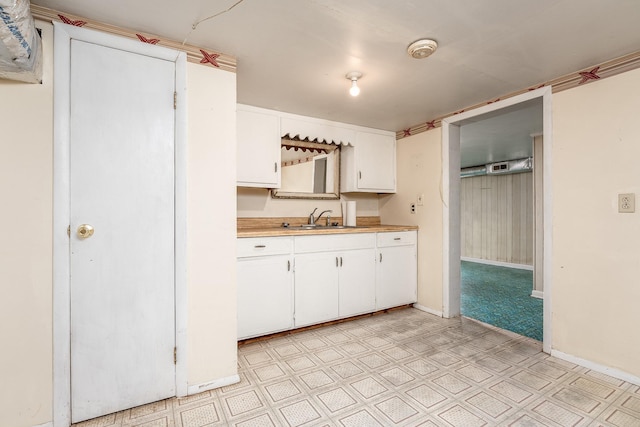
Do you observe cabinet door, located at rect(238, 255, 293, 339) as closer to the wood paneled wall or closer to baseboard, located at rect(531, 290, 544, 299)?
baseboard, located at rect(531, 290, 544, 299)

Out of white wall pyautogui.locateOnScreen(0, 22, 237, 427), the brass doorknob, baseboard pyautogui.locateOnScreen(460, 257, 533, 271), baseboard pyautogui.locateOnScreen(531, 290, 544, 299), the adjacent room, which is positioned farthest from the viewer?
baseboard pyautogui.locateOnScreen(460, 257, 533, 271)

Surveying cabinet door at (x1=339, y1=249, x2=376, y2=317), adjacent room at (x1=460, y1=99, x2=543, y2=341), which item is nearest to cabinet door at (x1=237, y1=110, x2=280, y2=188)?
cabinet door at (x1=339, y1=249, x2=376, y2=317)

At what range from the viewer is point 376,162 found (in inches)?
137

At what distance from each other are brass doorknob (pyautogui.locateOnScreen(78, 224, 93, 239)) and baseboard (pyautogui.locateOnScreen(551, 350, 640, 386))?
124 inches

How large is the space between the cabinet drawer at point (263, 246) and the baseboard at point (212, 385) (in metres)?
0.85

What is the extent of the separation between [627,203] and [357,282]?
2.05 m

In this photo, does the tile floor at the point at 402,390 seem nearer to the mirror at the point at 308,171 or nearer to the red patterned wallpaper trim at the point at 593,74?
the mirror at the point at 308,171

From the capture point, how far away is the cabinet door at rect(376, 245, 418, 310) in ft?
10.2

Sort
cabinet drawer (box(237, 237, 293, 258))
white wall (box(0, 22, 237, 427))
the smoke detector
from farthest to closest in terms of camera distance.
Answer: cabinet drawer (box(237, 237, 293, 258)) → the smoke detector → white wall (box(0, 22, 237, 427))

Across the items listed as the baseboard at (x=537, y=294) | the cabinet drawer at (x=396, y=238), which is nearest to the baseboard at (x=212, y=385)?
the cabinet drawer at (x=396, y=238)

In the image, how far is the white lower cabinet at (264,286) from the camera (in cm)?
238

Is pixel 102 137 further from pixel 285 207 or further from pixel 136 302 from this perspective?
pixel 285 207

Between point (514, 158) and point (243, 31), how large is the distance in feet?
18.2

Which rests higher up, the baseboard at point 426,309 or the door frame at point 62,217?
the door frame at point 62,217
